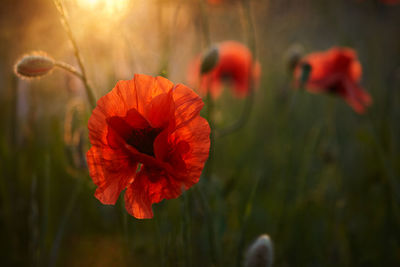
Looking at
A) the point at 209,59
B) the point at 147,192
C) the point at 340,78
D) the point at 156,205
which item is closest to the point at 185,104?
the point at 147,192

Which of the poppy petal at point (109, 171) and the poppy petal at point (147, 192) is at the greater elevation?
the poppy petal at point (109, 171)

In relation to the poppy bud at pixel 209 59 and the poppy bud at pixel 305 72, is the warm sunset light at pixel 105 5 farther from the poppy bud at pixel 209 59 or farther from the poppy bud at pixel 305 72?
the poppy bud at pixel 305 72

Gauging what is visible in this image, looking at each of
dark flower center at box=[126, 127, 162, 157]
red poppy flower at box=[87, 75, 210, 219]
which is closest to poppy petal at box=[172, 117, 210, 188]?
red poppy flower at box=[87, 75, 210, 219]

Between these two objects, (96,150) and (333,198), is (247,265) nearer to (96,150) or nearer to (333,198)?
(96,150)

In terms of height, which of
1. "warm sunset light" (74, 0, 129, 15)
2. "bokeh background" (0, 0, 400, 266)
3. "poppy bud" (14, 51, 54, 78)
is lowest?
"bokeh background" (0, 0, 400, 266)

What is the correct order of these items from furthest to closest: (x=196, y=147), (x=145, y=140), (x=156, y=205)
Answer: (x=156, y=205) < (x=145, y=140) < (x=196, y=147)

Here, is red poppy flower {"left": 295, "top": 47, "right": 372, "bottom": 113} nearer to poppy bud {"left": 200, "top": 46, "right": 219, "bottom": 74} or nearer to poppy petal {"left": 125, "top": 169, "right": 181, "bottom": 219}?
poppy bud {"left": 200, "top": 46, "right": 219, "bottom": 74}

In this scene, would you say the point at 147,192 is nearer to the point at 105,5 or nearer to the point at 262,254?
the point at 262,254

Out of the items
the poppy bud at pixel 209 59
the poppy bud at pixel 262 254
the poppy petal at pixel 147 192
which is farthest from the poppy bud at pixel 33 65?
the poppy bud at pixel 262 254
